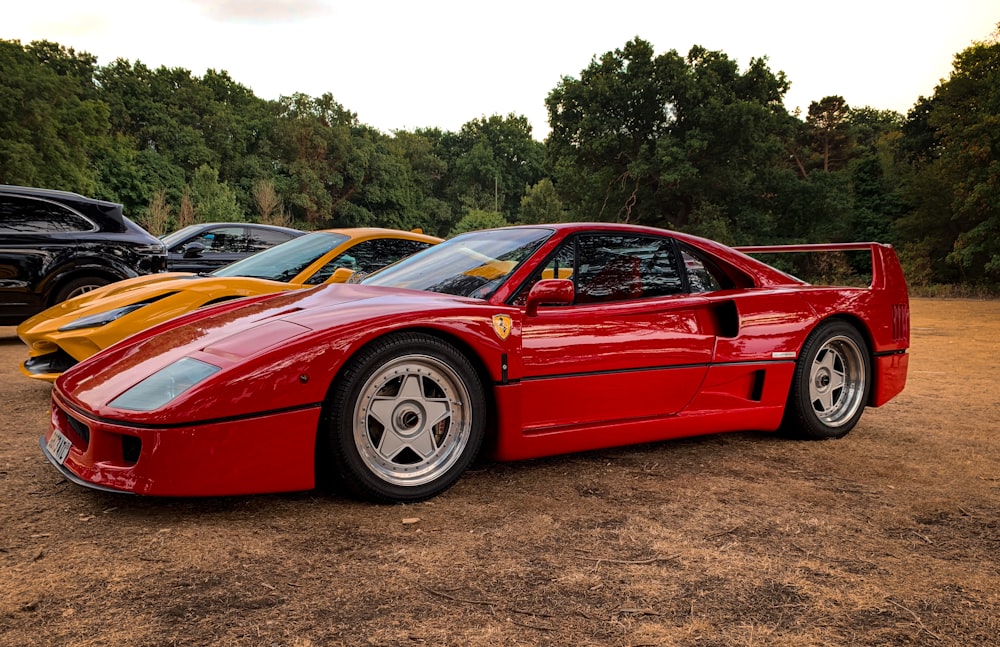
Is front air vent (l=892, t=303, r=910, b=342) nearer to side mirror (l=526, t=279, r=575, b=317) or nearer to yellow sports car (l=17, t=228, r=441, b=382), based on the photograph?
side mirror (l=526, t=279, r=575, b=317)

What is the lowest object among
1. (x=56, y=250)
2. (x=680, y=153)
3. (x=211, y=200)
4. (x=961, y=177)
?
(x=56, y=250)

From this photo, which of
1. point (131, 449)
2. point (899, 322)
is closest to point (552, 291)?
point (131, 449)

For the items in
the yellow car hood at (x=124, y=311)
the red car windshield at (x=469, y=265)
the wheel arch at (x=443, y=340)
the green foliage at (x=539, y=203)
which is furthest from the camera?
the green foliage at (x=539, y=203)

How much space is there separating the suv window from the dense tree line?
16950 millimetres

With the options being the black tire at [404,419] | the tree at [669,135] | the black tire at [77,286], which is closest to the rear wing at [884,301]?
the black tire at [404,419]

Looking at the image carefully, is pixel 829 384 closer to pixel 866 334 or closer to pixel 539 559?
pixel 866 334

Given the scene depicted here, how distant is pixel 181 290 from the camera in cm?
507

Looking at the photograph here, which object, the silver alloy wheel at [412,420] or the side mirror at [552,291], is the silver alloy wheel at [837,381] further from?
the silver alloy wheel at [412,420]

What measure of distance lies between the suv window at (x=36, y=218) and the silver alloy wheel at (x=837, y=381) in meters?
7.31

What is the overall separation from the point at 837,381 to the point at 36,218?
7.81 m

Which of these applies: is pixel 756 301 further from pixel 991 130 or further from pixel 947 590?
pixel 991 130

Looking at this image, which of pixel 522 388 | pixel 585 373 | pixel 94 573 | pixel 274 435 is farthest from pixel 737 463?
pixel 94 573

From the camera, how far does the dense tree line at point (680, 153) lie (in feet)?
95.8

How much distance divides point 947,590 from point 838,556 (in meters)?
0.34
